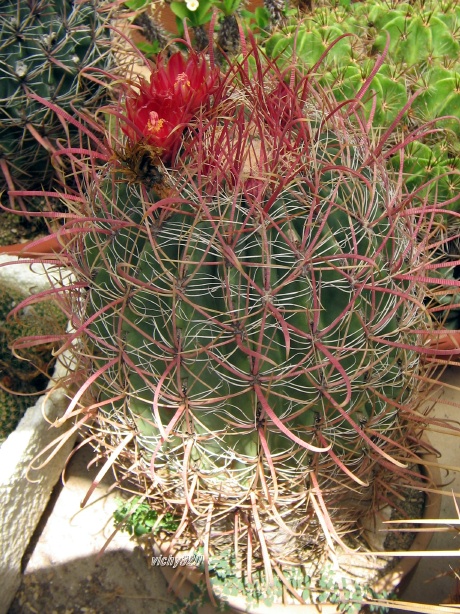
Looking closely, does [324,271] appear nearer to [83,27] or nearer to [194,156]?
[194,156]

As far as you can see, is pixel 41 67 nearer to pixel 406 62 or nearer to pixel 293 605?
pixel 406 62

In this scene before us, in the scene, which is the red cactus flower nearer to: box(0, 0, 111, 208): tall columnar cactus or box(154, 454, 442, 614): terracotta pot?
box(0, 0, 111, 208): tall columnar cactus

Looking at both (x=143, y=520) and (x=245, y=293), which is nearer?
(x=245, y=293)

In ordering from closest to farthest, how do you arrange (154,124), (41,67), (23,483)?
1. (154,124)
2. (23,483)
3. (41,67)


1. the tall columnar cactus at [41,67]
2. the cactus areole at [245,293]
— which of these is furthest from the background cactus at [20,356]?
the cactus areole at [245,293]

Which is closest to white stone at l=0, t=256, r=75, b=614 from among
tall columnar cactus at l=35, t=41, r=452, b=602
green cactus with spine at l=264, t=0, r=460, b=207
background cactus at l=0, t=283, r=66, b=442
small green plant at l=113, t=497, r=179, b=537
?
background cactus at l=0, t=283, r=66, b=442

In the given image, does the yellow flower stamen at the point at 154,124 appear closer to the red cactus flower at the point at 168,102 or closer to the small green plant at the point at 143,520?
the red cactus flower at the point at 168,102

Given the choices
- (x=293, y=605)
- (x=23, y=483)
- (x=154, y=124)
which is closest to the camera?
(x=154, y=124)

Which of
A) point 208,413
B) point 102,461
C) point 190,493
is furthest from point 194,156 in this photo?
point 102,461

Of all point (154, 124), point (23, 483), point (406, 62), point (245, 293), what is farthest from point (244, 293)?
point (406, 62)
